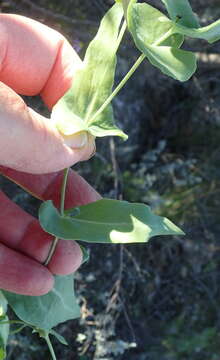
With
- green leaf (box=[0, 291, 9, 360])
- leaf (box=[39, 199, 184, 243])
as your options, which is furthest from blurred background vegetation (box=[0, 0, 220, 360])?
leaf (box=[39, 199, 184, 243])

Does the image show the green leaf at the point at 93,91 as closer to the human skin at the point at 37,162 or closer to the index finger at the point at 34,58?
the human skin at the point at 37,162

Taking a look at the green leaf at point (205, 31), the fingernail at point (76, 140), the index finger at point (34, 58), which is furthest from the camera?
the index finger at point (34, 58)

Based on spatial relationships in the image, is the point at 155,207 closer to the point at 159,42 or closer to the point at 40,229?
the point at 40,229

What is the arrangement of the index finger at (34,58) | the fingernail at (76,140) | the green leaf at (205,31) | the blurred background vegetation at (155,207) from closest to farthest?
the green leaf at (205,31) → the fingernail at (76,140) → the index finger at (34,58) → the blurred background vegetation at (155,207)

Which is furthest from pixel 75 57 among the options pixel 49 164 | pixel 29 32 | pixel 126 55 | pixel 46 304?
pixel 126 55

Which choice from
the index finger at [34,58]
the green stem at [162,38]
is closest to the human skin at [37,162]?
the index finger at [34,58]

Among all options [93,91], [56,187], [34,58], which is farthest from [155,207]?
[93,91]

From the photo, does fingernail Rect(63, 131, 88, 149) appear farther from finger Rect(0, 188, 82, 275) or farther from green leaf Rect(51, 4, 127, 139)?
finger Rect(0, 188, 82, 275)
